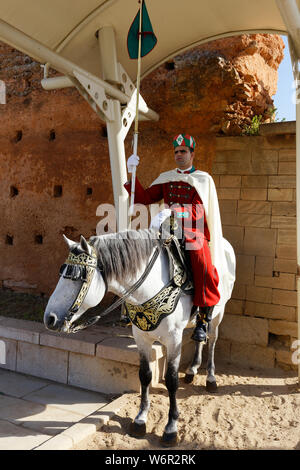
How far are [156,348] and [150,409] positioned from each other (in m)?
0.63

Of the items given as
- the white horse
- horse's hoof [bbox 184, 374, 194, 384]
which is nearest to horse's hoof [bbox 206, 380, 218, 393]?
horse's hoof [bbox 184, 374, 194, 384]

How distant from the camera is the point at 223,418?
360 centimetres

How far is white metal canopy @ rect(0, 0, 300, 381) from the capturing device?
4.09 metres

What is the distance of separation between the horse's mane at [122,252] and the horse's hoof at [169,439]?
1.50 meters

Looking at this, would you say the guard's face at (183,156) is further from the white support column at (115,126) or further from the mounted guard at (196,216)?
the white support column at (115,126)

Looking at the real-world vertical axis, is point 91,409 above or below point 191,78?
below

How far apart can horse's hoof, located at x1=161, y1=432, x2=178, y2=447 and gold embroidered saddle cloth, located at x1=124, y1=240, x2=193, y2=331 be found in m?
0.95

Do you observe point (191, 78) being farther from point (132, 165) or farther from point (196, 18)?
point (132, 165)

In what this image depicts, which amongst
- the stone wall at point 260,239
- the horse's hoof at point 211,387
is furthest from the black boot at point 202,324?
the stone wall at point 260,239

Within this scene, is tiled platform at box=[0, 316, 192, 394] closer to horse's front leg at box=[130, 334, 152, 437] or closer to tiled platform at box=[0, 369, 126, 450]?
tiled platform at box=[0, 369, 126, 450]

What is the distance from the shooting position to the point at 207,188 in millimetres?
3582

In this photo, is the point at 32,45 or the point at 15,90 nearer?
the point at 32,45
